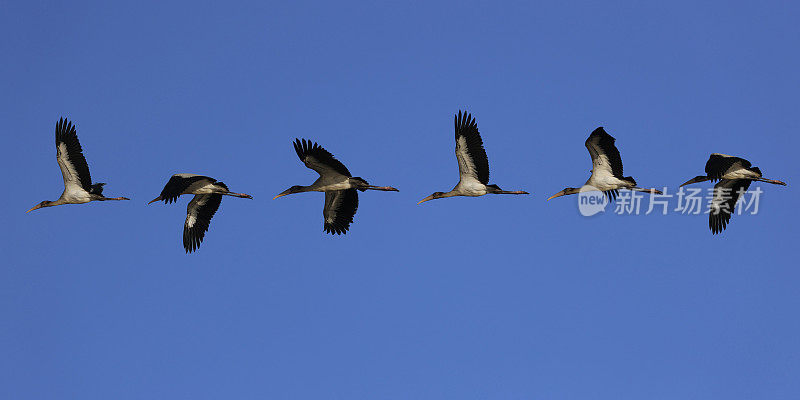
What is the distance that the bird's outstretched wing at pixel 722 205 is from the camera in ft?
112

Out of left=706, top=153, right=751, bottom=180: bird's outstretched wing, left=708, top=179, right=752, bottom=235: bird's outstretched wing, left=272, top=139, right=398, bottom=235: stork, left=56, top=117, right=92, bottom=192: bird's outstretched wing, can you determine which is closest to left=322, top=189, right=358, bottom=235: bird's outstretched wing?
left=272, top=139, right=398, bottom=235: stork

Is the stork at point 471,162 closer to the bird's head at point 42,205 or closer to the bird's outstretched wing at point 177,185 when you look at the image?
the bird's outstretched wing at point 177,185

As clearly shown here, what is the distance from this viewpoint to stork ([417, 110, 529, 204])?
30.5 meters

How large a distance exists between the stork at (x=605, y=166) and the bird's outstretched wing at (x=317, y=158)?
23.2 ft

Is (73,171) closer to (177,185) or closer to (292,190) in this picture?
(177,185)

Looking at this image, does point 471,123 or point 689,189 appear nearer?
point 471,123

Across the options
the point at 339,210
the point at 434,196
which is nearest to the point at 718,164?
the point at 434,196

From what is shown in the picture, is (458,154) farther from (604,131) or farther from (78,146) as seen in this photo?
(78,146)

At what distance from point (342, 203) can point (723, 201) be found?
39.8ft

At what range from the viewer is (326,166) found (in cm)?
3039

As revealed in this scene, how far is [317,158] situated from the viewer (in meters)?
30.0

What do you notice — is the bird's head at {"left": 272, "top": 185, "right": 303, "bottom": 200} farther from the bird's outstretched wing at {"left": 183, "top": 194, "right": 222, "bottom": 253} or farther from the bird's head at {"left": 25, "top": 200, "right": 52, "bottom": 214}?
the bird's head at {"left": 25, "top": 200, "right": 52, "bottom": 214}

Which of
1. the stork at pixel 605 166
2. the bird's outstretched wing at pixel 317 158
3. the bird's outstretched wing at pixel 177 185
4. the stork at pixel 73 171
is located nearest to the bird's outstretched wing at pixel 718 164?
the stork at pixel 605 166

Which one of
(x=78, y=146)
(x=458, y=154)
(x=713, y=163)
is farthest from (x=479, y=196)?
Answer: (x=78, y=146)
